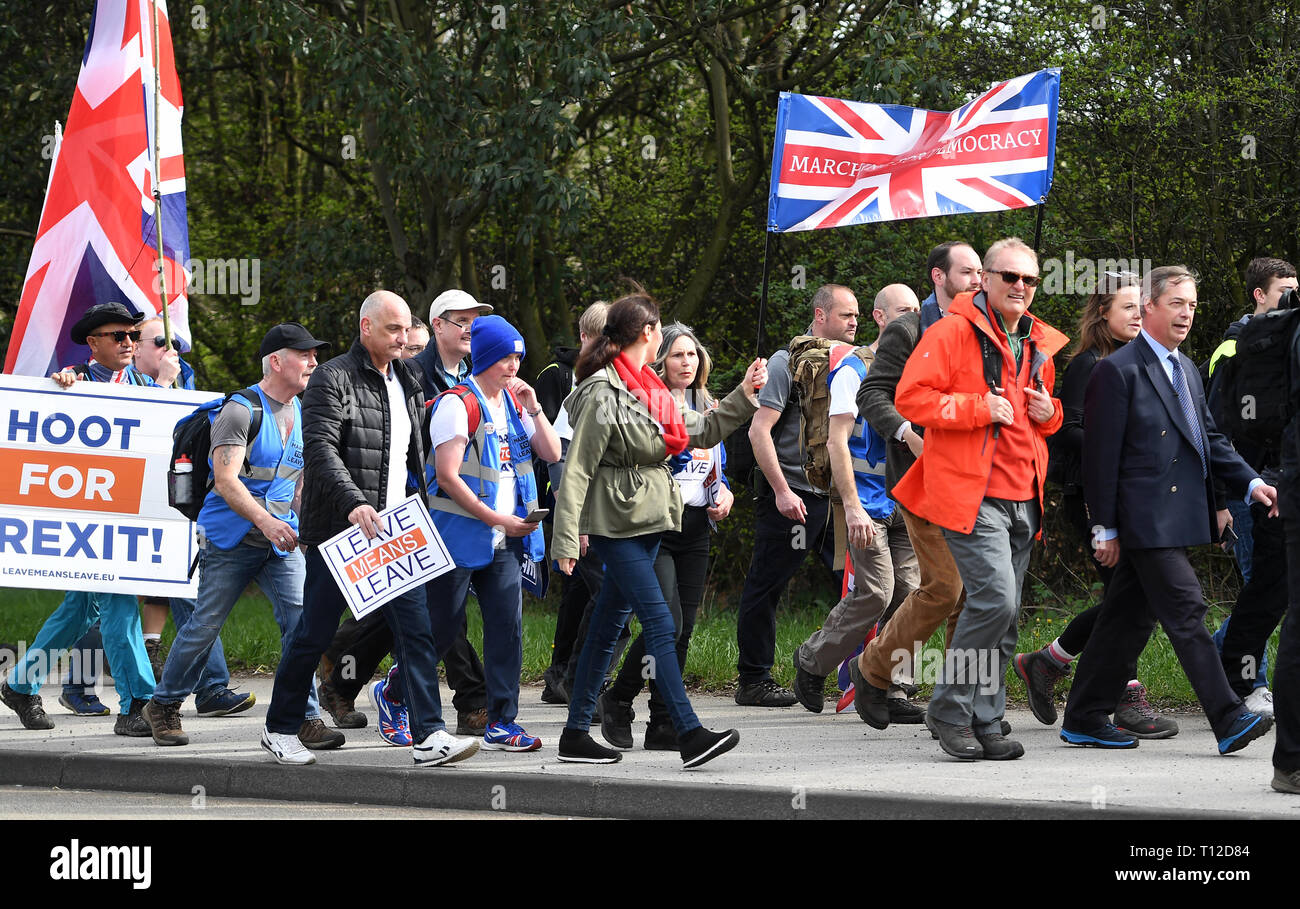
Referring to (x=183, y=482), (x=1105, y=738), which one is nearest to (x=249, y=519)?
(x=183, y=482)

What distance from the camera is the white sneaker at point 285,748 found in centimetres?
702

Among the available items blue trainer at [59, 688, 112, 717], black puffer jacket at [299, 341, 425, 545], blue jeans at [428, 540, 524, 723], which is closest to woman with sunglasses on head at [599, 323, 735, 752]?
blue jeans at [428, 540, 524, 723]

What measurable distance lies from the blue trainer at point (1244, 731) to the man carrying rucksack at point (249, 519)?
3.82 m

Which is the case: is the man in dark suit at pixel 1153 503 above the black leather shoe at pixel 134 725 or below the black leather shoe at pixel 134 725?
above

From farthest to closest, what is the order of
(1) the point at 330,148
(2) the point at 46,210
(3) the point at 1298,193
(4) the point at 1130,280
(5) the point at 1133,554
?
(1) the point at 330,148
(3) the point at 1298,193
(2) the point at 46,210
(4) the point at 1130,280
(5) the point at 1133,554

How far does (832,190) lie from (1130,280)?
184 cm

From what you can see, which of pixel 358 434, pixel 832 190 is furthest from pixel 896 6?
pixel 358 434

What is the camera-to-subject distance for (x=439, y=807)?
21.7ft

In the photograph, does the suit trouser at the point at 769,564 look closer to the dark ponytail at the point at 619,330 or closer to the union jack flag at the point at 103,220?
the dark ponytail at the point at 619,330

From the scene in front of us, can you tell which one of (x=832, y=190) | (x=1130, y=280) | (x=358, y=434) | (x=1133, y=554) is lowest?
(x=1133, y=554)

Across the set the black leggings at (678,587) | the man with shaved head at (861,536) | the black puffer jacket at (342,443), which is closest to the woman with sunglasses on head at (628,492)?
the black leggings at (678,587)

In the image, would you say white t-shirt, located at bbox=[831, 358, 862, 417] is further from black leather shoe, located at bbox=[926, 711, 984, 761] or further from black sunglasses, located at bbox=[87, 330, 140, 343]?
black sunglasses, located at bbox=[87, 330, 140, 343]
